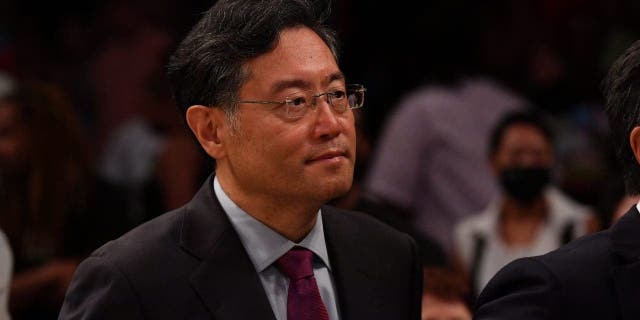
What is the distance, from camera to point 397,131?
22.5 feet

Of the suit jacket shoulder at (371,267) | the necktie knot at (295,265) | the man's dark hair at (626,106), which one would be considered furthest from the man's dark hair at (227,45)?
the man's dark hair at (626,106)

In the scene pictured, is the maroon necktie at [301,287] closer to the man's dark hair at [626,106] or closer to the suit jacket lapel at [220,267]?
the suit jacket lapel at [220,267]

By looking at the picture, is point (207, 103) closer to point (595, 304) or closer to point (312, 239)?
point (312, 239)

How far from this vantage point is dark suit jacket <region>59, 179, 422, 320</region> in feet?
11.0

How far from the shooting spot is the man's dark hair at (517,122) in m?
6.27

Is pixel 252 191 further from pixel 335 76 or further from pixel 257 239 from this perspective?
pixel 335 76

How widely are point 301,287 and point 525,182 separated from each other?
2781 mm

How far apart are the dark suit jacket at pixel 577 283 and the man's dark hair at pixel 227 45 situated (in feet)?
2.56

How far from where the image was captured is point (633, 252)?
3338 millimetres

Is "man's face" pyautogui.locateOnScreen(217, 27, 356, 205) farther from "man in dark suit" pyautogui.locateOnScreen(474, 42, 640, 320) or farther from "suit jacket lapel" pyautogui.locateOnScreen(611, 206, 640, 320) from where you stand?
"suit jacket lapel" pyautogui.locateOnScreen(611, 206, 640, 320)

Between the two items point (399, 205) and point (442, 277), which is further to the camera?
point (399, 205)

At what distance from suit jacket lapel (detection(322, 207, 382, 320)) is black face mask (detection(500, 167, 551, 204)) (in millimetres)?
2407

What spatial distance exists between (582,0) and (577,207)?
7.10ft

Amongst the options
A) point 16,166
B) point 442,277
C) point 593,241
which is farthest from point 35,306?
point 593,241
